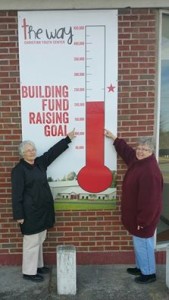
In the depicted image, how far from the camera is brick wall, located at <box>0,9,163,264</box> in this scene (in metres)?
4.04

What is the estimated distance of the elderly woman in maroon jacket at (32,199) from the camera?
3.87 meters

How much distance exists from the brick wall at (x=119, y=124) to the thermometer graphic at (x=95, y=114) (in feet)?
0.64

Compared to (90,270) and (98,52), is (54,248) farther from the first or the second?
(98,52)

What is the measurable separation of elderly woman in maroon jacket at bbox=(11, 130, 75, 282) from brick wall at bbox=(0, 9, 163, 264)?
12.9 inches

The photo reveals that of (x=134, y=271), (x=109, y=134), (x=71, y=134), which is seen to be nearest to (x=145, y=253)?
(x=134, y=271)

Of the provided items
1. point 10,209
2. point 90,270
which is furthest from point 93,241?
point 10,209

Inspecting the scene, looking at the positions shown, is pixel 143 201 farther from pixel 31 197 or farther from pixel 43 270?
pixel 43 270

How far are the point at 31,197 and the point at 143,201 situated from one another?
1.14m

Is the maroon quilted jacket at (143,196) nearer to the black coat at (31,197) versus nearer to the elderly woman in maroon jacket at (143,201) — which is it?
the elderly woman in maroon jacket at (143,201)

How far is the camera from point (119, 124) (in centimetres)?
419

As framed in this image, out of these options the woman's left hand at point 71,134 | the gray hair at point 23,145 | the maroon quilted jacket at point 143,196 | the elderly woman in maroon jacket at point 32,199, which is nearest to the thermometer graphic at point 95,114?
the woman's left hand at point 71,134

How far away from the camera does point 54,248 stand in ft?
14.6

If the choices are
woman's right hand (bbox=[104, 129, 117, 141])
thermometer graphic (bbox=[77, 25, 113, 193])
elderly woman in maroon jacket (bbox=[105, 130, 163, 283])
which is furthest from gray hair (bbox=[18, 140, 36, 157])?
elderly woman in maroon jacket (bbox=[105, 130, 163, 283])

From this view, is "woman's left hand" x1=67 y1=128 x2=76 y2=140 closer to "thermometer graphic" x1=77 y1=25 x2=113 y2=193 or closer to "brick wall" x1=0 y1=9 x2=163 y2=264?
"thermometer graphic" x1=77 y1=25 x2=113 y2=193
